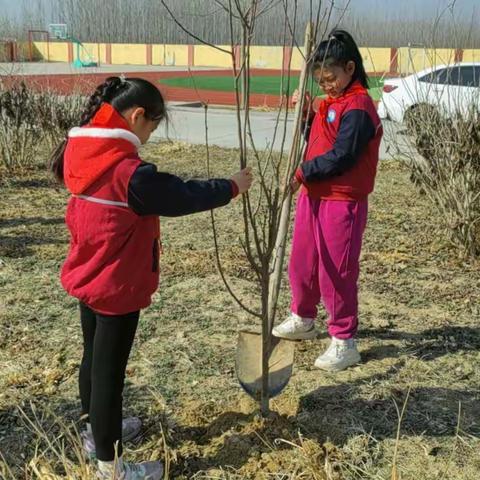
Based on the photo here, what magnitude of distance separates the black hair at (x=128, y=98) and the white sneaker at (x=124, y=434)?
1.07m

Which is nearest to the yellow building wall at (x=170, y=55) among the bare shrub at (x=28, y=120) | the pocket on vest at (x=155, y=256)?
the bare shrub at (x=28, y=120)

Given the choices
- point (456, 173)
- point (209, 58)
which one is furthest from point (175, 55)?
point (456, 173)

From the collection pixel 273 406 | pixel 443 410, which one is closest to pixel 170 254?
pixel 273 406

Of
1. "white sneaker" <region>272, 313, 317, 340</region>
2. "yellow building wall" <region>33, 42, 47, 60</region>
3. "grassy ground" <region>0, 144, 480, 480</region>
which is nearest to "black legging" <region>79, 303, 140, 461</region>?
"grassy ground" <region>0, 144, 480, 480</region>

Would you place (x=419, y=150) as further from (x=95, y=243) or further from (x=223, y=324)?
(x=95, y=243)

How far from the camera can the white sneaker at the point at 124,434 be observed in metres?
2.27

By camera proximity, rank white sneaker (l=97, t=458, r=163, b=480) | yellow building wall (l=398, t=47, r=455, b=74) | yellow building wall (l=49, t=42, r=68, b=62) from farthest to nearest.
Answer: yellow building wall (l=49, t=42, r=68, b=62), yellow building wall (l=398, t=47, r=455, b=74), white sneaker (l=97, t=458, r=163, b=480)

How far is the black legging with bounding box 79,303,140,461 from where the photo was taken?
2029 mm

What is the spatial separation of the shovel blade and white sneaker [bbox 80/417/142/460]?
42 cm

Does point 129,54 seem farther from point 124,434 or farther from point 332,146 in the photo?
point 124,434

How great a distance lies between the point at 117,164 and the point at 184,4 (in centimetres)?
197

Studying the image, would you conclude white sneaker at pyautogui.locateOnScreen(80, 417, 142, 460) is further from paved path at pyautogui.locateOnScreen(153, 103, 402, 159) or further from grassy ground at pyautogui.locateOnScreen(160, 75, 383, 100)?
grassy ground at pyautogui.locateOnScreen(160, 75, 383, 100)

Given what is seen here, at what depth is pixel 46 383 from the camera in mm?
2877

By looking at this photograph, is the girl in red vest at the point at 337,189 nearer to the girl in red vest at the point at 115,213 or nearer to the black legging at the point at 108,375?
the girl in red vest at the point at 115,213
